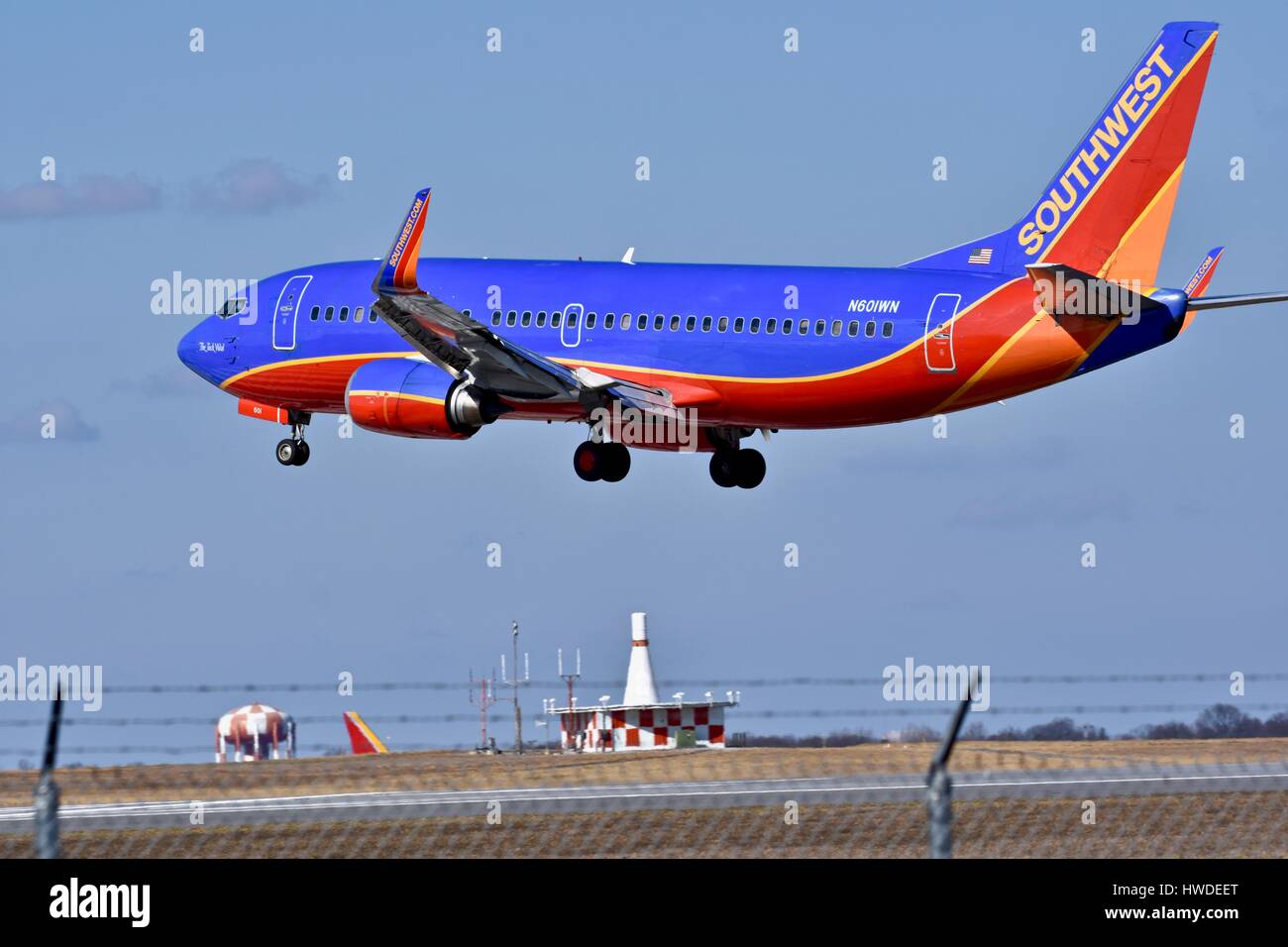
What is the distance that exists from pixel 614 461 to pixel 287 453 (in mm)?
9725

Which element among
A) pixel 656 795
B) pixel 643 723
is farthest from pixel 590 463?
pixel 656 795

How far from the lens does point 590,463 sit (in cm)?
4850

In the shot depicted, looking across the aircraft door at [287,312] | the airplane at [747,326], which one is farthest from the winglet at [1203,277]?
the aircraft door at [287,312]

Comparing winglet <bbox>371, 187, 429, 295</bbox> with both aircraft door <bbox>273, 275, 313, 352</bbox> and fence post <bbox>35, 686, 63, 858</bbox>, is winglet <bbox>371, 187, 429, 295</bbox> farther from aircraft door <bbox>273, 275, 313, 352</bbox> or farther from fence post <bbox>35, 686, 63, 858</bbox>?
fence post <bbox>35, 686, 63, 858</bbox>

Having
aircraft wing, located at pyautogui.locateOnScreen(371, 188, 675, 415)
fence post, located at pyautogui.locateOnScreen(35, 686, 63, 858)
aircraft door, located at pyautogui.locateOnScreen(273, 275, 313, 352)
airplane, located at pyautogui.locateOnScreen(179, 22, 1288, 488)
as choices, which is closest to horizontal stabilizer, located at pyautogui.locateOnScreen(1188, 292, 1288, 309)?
airplane, located at pyautogui.locateOnScreen(179, 22, 1288, 488)

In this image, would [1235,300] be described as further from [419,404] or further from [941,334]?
[419,404]

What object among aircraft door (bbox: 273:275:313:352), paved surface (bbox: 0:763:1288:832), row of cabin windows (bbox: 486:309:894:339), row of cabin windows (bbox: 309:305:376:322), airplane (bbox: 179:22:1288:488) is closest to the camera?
paved surface (bbox: 0:763:1288:832)

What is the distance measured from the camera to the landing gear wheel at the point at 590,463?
4850cm

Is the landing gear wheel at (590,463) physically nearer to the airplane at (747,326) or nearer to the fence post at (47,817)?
the airplane at (747,326)

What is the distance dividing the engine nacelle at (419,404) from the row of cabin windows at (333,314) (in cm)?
237

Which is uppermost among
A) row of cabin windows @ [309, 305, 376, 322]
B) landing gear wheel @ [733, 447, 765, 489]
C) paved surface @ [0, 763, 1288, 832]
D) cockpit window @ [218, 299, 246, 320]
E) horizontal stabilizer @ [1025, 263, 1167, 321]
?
cockpit window @ [218, 299, 246, 320]

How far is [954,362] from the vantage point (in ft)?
138

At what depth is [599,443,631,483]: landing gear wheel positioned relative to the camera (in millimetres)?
48500
